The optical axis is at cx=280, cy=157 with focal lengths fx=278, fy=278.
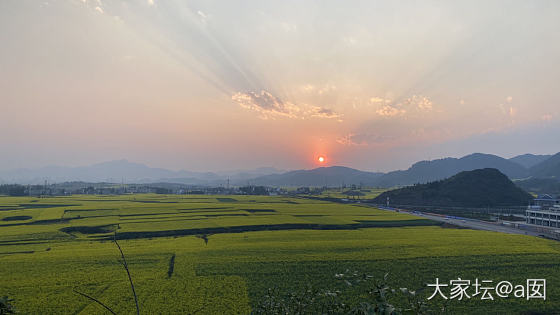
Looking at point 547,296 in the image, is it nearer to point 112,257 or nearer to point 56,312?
point 56,312

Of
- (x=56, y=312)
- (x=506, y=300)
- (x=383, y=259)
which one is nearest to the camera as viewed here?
(x=56, y=312)

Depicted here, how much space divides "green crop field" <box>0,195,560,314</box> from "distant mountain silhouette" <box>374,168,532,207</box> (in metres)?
51.1

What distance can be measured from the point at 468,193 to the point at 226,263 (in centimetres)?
8541

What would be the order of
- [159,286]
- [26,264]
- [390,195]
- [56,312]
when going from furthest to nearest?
[390,195], [26,264], [159,286], [56,312]

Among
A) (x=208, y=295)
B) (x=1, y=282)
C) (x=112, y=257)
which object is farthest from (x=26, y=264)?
(x=208, y=295)

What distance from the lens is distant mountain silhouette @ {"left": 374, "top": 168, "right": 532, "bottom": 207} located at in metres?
80.5

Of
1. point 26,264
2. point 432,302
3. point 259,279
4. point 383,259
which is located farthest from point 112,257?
point 432,302

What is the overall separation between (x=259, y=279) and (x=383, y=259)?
12.0m

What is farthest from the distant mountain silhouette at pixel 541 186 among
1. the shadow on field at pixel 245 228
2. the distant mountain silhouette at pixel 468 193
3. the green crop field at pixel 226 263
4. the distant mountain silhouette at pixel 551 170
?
the green crop field at pixel 226 263

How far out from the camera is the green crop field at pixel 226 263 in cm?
1805

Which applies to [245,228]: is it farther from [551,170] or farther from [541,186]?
[551,170]

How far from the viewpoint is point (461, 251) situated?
28328 mm

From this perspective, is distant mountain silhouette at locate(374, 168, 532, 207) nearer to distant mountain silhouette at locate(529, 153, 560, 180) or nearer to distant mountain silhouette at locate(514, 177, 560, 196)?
distant mountain silhouette at locate(514, 177, 560, 196)

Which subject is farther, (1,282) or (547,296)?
(1,282)
